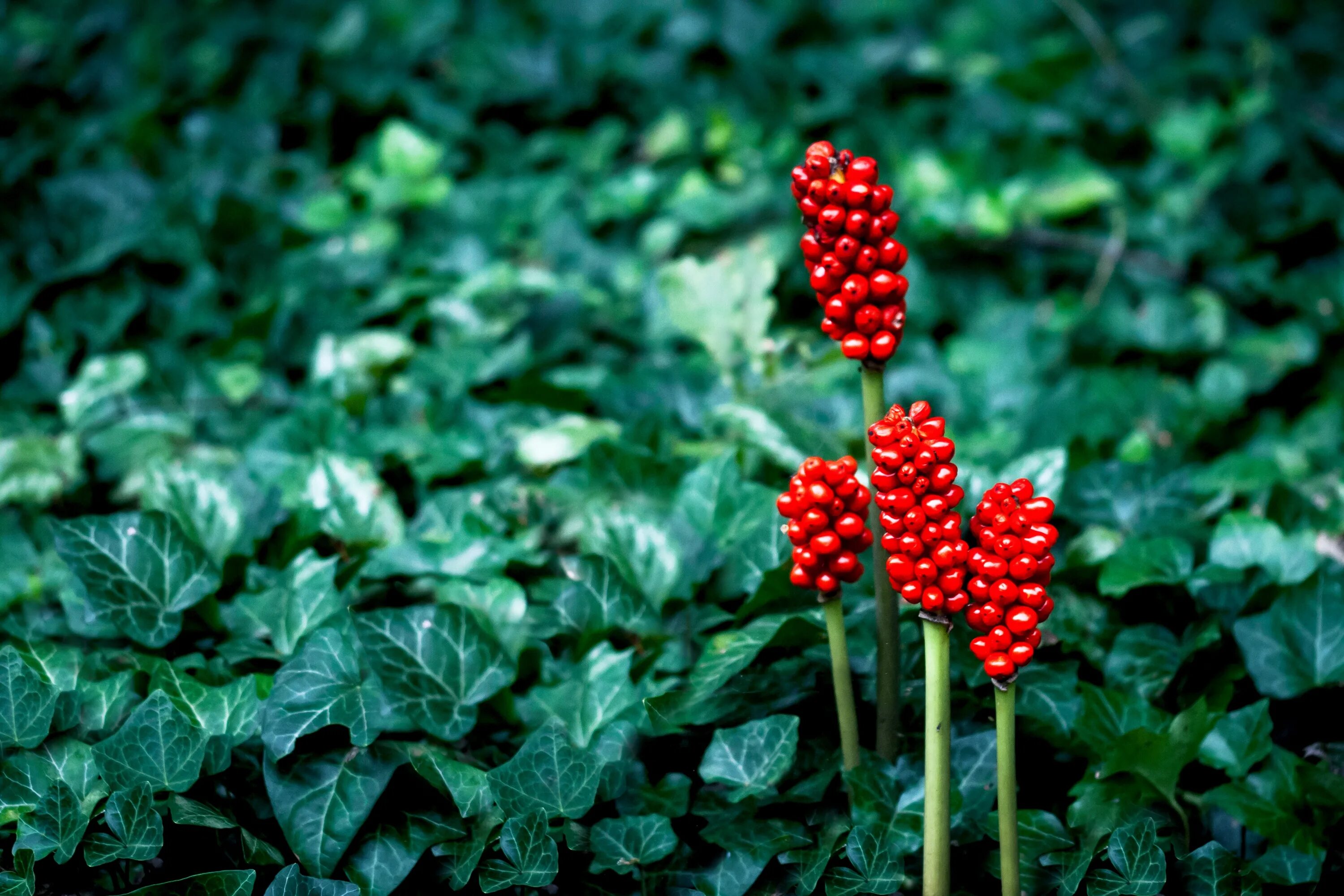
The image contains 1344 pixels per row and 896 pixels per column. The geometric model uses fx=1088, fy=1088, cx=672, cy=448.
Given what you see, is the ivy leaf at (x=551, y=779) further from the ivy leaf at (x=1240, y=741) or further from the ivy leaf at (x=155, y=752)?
the ivy leaf at (x=1240, y=741)

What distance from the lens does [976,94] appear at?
3.47 m

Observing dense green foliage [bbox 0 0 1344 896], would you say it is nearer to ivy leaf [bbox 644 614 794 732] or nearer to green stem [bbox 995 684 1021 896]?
ivy leaf [bbox 644 614 794 732]

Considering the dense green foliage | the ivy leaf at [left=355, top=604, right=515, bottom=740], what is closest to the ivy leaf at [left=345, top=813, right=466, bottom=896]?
the dense green foliage

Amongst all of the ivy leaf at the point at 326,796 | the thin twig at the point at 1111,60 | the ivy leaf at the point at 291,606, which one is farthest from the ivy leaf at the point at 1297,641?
the thin twig at the point at 1111,60

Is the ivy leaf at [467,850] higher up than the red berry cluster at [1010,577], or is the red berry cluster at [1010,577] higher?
the red berry cluster at [1010,577]

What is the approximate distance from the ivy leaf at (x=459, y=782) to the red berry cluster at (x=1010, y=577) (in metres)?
0.62

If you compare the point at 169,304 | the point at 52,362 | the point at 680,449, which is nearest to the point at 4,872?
the point at 680,449

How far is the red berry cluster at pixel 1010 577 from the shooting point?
1088 millimetres

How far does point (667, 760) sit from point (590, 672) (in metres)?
0.16

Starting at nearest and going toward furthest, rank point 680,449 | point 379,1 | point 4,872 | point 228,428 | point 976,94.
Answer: point 4,872 → point 680,449 → point 228,428 → point 976,94 → point 379,1

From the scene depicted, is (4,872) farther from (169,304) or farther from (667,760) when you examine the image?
(169,304)

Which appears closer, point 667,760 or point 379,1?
point 667,760

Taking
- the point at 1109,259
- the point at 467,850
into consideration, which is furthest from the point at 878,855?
the point at 1109,259

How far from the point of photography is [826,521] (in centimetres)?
116
